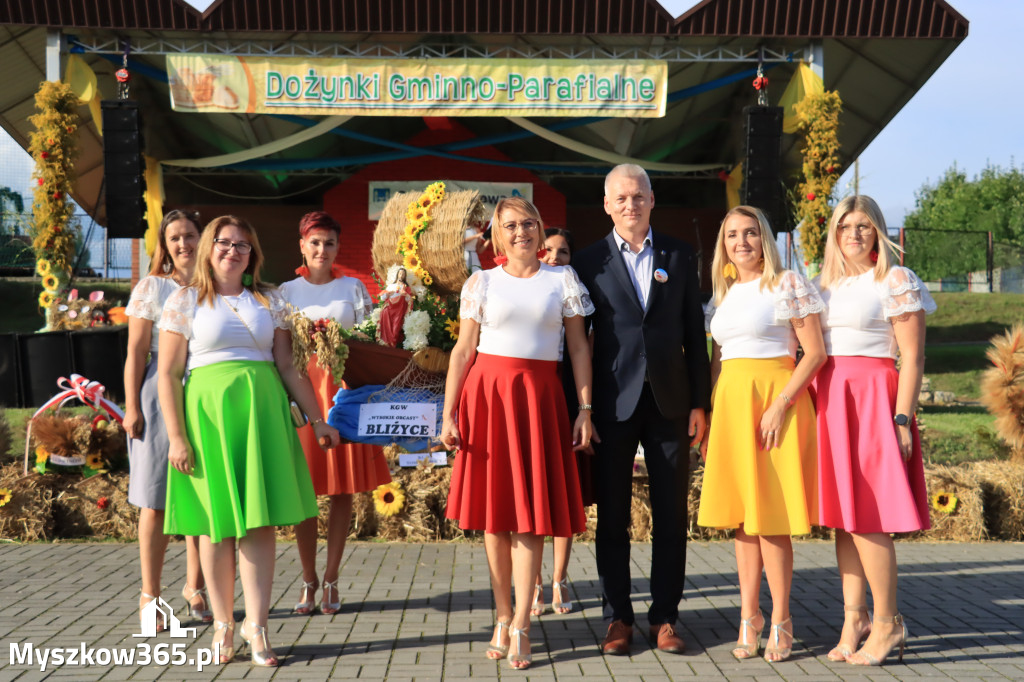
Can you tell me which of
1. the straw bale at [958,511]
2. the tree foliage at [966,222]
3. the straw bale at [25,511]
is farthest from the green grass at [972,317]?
the tree foliage at [966,222]

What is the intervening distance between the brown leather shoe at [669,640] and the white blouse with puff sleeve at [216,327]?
79.7 inches

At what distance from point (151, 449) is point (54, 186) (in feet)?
23.7

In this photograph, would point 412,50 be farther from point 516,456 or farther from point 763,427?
point 763,427

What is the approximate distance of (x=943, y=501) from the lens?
666 centimetres

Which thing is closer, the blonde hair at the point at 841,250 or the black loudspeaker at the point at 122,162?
the blonde hair at the point at 841,250

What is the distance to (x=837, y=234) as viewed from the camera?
4070 millimetres

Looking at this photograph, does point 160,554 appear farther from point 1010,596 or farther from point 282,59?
point 282,59

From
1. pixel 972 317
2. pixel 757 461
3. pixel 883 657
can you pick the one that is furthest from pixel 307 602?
pixel 972 317

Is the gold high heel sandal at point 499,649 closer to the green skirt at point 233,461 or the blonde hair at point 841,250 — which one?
the green skirt at point 233,461

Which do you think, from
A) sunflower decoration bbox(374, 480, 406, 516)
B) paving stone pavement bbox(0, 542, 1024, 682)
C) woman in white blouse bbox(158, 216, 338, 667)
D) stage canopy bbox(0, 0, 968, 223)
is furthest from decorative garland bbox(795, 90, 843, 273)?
woman in white blouse bbox(158, 216, 338, 667)

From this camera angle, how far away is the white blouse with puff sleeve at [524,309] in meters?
3.87

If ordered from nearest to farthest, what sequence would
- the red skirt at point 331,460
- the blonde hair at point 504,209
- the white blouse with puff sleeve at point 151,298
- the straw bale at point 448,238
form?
the blonde hair at point 504,209, the white blouse with puff sleeve at point 151,298, the straw bale at point 448,238, the red skirt at point 331,460

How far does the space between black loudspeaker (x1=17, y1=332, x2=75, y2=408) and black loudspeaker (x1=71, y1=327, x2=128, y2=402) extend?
77 mm

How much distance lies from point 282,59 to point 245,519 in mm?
8454
